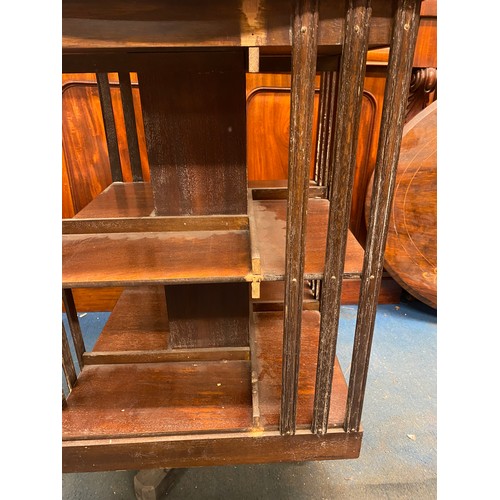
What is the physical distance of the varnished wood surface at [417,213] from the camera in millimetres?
1674

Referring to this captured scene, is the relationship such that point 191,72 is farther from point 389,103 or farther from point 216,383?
point 216,383

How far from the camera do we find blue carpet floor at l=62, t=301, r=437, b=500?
1247 mm

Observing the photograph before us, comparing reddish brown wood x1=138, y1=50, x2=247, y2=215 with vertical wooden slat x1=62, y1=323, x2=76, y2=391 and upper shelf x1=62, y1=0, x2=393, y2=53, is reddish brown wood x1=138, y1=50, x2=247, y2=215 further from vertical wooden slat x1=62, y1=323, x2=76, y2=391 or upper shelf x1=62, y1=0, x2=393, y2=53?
vertical wooden slat x1=62, y1=323, x2=76, y2=391

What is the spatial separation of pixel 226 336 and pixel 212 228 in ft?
1.19

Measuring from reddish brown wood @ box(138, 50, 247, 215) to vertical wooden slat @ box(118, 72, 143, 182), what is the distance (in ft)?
1.44

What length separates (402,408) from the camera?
156 centimetres

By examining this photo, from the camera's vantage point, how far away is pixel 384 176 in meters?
0.63

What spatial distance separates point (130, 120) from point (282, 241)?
2.52 ft

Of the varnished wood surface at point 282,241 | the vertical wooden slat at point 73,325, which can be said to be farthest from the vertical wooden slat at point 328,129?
the vertical wooden slat at point 73,325

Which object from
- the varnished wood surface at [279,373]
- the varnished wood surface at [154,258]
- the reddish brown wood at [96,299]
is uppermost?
the varnished wood surface at [154,258]

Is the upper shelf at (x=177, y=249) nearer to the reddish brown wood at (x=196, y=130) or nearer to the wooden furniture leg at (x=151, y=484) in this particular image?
the reddish brown wood at (x=196, y=130)

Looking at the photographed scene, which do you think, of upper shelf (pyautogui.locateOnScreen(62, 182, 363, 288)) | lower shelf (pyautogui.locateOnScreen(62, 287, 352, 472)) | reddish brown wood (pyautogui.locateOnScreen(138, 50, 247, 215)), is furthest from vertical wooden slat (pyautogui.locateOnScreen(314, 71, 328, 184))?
lower shelf (pyautogui.locateOnScreen(62, 287, 352, 472))

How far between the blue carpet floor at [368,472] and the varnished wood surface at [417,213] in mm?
495

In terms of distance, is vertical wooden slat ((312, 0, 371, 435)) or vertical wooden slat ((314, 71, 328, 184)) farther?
vertical wooden slat ((314, 71, 328, 184))
